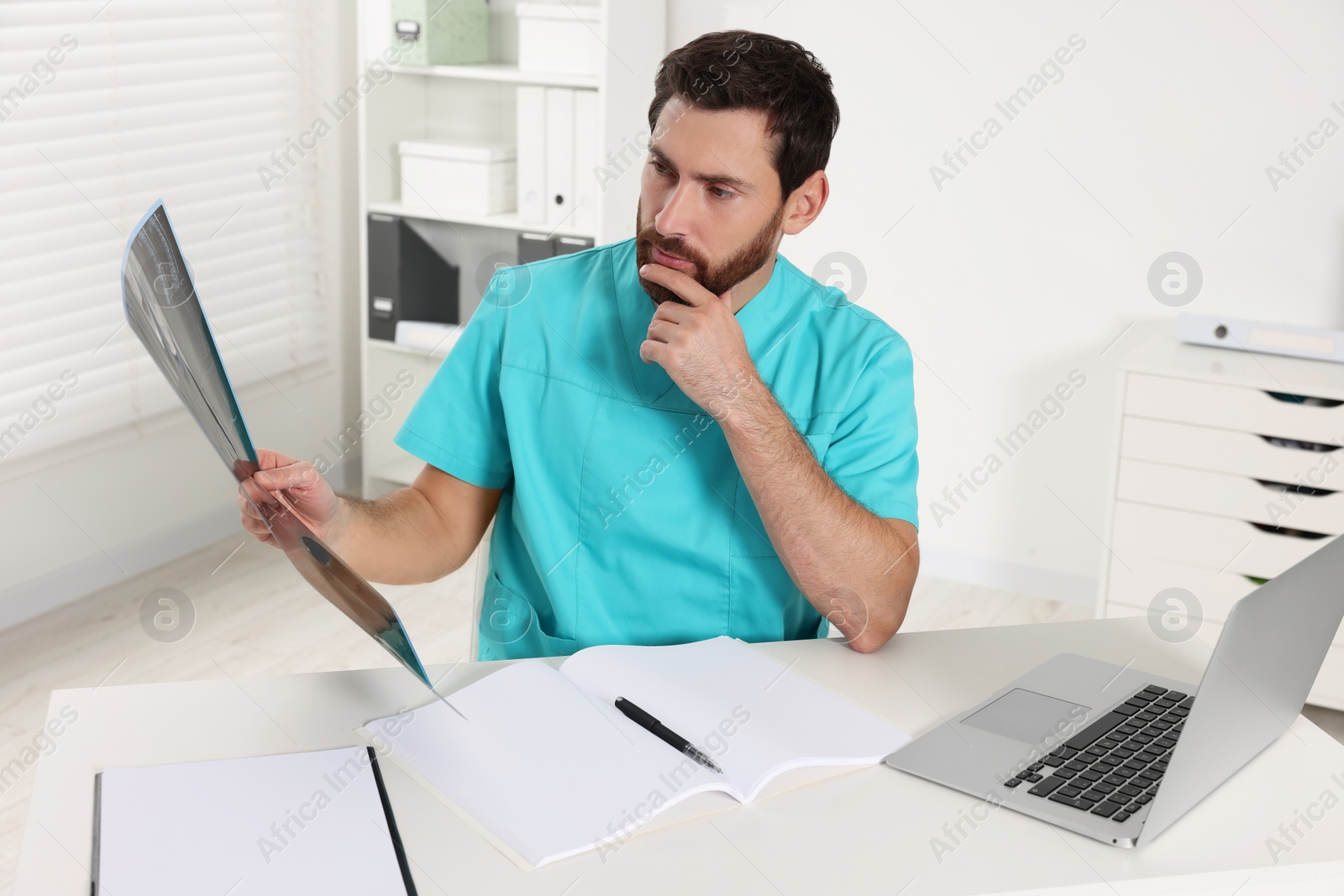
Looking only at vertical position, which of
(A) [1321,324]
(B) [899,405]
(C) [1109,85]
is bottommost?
(A) [1321,324]

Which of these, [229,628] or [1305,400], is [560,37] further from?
[1305,400]

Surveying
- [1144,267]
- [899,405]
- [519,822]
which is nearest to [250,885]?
[519,822]

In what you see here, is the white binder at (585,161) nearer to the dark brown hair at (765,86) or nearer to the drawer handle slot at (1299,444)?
the drawer handle slot at (1299,444)

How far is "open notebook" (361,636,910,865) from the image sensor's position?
951 mm

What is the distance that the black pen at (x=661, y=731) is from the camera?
3.36 feet

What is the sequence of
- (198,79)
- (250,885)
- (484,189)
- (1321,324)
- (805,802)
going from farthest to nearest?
(484,189)
(198,79)
(1321,324)
(805,802)
(250,885)

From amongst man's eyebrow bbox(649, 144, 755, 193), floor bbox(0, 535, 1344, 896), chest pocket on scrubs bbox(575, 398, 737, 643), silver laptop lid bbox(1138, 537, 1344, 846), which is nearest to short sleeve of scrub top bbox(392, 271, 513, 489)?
chest pocket on scrubs bbox(575, 398, 737, 643)

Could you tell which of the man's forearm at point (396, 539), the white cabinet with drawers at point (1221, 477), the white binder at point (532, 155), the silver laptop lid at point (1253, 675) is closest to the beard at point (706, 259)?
the man's forearm at point (396, 539)

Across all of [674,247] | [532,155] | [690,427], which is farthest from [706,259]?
[532,155]

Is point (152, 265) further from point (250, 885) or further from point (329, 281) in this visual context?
point (329, 281)

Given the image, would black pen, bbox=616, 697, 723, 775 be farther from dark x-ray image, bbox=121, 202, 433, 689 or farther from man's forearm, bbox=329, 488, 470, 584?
man's forearm, bbox=329, 488, 470, 584

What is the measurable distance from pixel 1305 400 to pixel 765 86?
1705mm

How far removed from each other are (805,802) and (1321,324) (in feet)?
8.01

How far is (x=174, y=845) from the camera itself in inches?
34.9
